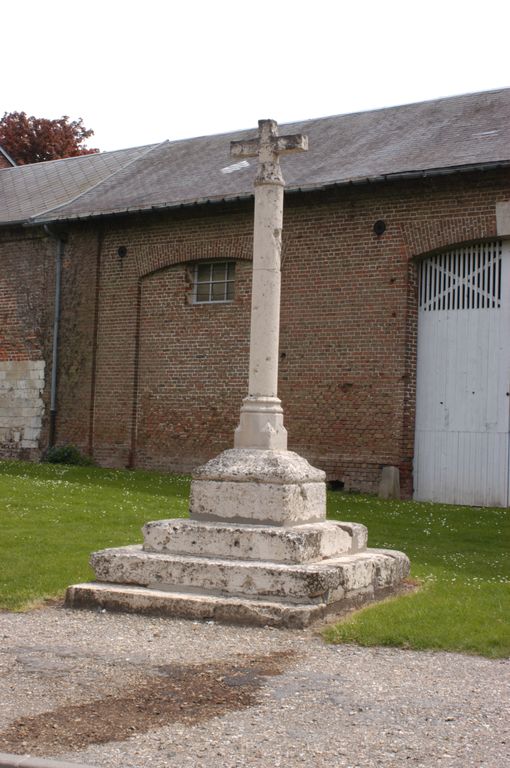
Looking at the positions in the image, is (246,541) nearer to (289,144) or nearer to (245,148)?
(289,144)

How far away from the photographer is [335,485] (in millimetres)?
16234

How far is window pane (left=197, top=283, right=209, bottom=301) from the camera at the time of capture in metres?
18.0

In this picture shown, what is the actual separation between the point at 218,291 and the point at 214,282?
196 mm

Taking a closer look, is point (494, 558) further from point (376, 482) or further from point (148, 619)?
point (376, 482)

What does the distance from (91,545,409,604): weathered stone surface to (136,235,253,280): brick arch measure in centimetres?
1023

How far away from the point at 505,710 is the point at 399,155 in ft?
41.5

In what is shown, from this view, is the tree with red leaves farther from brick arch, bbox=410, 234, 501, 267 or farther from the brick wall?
brick arch, bbox=410, 234, 501, 267

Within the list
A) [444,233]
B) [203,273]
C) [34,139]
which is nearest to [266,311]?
[444,233]

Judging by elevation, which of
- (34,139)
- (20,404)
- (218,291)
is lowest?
(20,404)

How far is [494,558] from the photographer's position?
9.71 meters

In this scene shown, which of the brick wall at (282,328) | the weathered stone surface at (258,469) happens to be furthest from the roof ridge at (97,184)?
the weathered stone surface at (258,469)

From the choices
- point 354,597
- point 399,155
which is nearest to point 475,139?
point 399,155

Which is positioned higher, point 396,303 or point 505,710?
point 396,303

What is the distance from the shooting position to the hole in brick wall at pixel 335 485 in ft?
53.0
